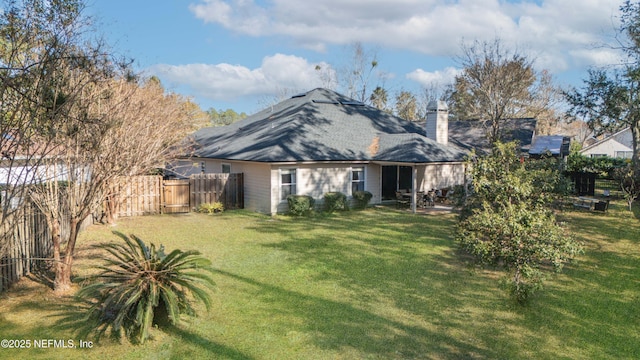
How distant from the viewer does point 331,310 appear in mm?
7898

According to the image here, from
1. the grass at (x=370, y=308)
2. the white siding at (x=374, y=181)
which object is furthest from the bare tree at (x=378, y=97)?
the grass at (x=370, y=308)

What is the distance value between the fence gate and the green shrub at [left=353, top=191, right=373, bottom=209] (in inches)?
321

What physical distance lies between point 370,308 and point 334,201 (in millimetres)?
11035

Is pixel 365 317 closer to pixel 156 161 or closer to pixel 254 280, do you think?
pixel 254 280

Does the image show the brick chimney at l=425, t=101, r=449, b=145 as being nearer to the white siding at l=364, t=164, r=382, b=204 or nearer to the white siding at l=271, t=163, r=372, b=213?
the white siding at l=364, t=164, r=382, b=204

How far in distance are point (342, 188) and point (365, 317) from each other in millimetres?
12800

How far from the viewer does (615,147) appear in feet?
172

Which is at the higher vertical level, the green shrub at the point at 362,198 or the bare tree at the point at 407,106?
the bare tree at the point at 407,106

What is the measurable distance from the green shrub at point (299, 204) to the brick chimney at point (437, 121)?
9.93 metres

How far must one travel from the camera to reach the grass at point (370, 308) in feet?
21.1

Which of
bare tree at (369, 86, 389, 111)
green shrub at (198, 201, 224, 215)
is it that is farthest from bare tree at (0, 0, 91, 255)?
bare tree at (369, 86, 389, 111)

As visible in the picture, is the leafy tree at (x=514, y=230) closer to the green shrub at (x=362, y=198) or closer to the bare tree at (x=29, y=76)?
the bare tree at (x=29, y=76)

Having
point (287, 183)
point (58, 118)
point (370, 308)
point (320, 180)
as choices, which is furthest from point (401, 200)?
point (58, 118)

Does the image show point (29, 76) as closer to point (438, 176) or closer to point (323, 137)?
point (323, 137)
